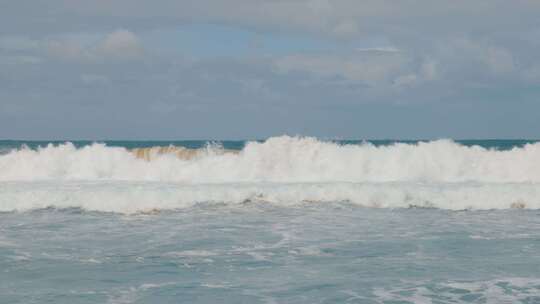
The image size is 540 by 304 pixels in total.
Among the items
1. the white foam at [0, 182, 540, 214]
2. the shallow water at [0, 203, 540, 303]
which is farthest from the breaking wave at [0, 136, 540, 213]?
the shallow water at [0, 203, 540, 303]

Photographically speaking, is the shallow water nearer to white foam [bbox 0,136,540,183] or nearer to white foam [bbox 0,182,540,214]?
white foam [bbox 0,182,540,214]

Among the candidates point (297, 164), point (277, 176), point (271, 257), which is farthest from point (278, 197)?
point (271, 257)

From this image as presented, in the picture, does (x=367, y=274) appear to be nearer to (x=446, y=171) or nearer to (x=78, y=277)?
(x=78, y=277)

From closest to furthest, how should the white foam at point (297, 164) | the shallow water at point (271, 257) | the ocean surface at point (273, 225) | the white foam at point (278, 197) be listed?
the shallow water at point (271, 257) → the ocean surface at point (273, 225) → the white foam at point (278, 197) → the white foam at point (297, 164)

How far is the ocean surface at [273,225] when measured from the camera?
37.7 ft

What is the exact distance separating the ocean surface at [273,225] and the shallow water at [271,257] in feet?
0.13

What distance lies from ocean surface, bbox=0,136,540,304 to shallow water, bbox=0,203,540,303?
0.13 feet

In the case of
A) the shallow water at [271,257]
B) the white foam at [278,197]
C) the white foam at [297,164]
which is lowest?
the shallow water at [271,257]

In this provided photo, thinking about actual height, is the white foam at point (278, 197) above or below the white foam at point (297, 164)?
below

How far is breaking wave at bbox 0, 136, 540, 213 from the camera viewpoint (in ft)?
73.3

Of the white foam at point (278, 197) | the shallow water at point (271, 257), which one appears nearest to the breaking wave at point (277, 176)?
the white foam at point (278, 197)

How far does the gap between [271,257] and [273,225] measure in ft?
13.2

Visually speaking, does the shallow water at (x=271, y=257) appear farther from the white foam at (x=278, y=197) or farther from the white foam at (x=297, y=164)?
the white foam at (x=297, y=164)

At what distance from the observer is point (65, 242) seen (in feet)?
50.8
